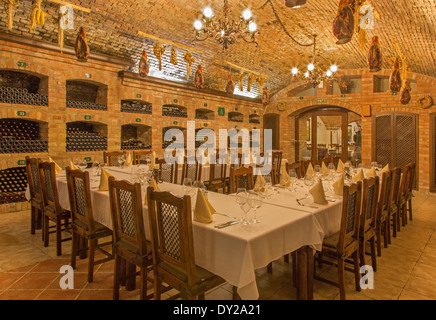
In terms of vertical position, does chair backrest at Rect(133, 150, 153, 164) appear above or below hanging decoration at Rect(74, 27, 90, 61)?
below

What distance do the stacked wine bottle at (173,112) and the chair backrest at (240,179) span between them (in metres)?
4.64

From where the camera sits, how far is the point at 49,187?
3439 millimetres

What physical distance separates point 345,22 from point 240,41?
13.7ft

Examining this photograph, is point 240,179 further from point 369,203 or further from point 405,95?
point 405,95

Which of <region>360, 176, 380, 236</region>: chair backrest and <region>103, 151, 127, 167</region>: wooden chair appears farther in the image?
<region>103, 151, 127, 167</region>: wooden chair

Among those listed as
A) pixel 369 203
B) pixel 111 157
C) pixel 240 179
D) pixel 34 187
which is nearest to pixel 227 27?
pixel 240 179

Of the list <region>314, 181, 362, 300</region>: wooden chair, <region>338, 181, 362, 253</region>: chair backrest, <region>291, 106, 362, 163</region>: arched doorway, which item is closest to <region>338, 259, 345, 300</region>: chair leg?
<region>314, 181, 362, 300</region>: wooden chair

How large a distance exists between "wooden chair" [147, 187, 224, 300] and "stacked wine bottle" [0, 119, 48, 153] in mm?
4392

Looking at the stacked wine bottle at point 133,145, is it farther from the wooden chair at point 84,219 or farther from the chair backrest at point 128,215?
the chair backrest at point 128,215

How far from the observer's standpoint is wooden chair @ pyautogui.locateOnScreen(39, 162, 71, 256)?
3.27m

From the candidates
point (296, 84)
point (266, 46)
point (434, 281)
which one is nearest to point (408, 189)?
point (434, 281)

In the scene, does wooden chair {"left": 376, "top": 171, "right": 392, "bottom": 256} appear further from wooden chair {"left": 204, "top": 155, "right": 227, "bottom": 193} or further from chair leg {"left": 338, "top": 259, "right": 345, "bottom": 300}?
wooden chair {"left": 204, "top": 155, "right": 227, "bottom": 193}

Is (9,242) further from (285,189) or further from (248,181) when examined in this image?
(285,189)

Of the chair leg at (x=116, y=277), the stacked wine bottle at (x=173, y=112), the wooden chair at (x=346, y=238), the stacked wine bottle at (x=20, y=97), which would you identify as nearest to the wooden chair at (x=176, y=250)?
the chair leg at (x=116, y=277)
